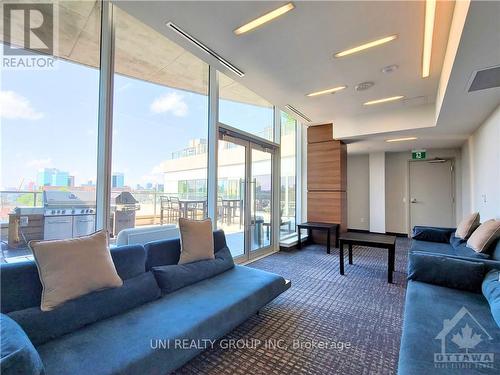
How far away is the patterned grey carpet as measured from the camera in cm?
179

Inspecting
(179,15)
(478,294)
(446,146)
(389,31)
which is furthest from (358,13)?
(446,146)

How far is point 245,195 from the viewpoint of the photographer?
4590mm

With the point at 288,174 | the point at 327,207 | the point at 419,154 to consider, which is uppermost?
the point at 419,154

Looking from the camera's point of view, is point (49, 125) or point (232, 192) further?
point (232, 192)

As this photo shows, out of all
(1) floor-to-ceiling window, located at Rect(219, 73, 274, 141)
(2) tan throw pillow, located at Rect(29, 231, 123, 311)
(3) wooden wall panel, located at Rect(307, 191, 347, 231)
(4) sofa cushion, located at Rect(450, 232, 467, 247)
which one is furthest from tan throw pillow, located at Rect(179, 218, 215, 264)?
(3) wooden wall panel, located at Rect(307, 191, 347, 231)

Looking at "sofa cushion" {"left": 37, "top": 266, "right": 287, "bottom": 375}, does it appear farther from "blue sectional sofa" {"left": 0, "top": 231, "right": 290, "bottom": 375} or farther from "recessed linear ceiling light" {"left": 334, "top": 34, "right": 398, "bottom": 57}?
"recessed linear ceiling light" {"left": 334, "top": 34, "right": 398, "bottom": 57}

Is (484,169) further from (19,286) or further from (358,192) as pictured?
(19,286)

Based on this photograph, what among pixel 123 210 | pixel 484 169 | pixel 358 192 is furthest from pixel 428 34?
pixel 358 192

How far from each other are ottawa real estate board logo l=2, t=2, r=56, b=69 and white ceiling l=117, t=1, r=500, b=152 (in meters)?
0.76

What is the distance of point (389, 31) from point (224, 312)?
9.87 ft

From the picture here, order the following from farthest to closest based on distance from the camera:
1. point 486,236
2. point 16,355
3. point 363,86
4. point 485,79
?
1. point 363,86
2. point 486,236
3. point 485,79
4. point 16,355

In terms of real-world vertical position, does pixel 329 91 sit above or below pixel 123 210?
above

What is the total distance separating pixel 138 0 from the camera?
2135mm

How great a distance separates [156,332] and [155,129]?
2.30 metres
